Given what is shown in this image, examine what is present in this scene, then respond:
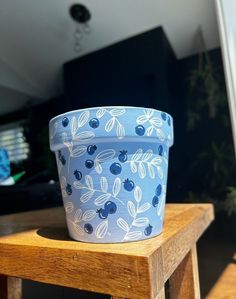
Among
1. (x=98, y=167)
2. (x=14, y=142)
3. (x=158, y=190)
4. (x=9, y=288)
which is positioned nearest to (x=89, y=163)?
(x=98, y=167)

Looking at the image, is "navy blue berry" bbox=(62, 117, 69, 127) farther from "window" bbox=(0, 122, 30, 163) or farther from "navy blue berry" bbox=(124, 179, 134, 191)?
"window" bbox=(0, 122, 30, 163)

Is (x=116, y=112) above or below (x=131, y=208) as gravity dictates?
above

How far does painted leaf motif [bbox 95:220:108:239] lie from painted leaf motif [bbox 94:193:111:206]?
3 cm

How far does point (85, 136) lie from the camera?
37 cm

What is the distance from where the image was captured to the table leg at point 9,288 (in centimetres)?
47

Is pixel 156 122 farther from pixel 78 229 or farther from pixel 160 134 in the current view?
pixel 78 229

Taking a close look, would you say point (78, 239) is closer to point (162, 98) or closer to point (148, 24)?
point (162, 98)

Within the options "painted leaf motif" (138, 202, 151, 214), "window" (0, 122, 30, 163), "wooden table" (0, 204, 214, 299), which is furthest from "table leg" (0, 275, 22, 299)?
"window" (0, 122, 30, 163)

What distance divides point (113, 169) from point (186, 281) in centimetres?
37

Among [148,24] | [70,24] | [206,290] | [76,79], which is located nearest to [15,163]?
[76,79]

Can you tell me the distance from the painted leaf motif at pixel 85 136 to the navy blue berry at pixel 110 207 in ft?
0.32

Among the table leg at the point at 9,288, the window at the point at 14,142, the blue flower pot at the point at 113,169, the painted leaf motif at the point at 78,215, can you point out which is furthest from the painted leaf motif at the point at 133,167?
the window at the point at 14,142

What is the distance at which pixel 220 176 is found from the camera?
65.4 inches

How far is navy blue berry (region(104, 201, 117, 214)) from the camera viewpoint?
14.6 inches
